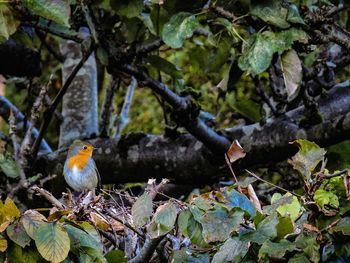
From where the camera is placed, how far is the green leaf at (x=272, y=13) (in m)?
1.67

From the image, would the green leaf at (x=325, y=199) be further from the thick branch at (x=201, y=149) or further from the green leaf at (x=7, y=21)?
the thick branch at (x=201, y=149)

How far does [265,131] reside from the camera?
7.69 ft

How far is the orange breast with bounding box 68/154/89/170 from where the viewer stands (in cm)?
241

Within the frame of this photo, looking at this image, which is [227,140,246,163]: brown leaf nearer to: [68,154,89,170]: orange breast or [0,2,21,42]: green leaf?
[0,2,21,42]: green leaf

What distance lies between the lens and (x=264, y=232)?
979 millimetres

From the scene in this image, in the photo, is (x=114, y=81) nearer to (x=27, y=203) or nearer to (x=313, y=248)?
(x=27, y=203)

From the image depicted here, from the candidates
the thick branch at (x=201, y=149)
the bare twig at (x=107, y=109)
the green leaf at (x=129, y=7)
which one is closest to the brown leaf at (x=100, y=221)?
the green leaf at (x=129, y=7)

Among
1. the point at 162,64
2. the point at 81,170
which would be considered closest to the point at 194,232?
the point at 162,64

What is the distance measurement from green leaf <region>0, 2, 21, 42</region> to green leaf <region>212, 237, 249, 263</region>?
922 millimetres

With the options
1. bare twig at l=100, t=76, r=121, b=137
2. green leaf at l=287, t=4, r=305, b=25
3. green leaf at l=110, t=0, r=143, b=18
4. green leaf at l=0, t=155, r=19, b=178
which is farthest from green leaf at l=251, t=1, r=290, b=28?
bare twig at l=100, t=76, r=121, b=137

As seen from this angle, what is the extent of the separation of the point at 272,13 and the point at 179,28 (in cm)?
25

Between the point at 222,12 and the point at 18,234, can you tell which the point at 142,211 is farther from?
the point at 222,12

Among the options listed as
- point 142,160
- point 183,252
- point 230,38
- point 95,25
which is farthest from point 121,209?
point 142,160

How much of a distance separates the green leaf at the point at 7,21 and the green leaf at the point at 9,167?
0.48 m
